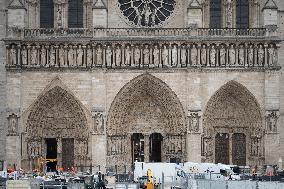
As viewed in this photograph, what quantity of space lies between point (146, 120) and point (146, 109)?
0.54m

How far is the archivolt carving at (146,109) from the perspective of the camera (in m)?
33.2

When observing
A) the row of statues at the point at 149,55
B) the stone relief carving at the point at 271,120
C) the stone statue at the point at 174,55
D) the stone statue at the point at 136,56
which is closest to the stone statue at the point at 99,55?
the row of statues at the point at 149,55

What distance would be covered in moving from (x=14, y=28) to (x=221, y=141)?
11311 mm

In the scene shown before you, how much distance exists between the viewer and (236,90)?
33.5 metres

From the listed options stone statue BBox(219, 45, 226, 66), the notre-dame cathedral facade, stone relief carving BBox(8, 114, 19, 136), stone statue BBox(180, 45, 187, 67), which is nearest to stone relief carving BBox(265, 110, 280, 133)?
the notre-dame cathedral facade

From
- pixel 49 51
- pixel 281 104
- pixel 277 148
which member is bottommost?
pixel 277 148

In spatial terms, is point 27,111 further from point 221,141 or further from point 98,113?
point 221,141

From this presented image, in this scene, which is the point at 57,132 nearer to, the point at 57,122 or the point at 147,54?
the point at 57,122

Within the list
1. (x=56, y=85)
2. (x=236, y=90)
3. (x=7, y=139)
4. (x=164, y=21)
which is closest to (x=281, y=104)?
(x=236, y=90)

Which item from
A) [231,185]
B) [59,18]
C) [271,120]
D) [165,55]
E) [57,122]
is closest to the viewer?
[231,185]

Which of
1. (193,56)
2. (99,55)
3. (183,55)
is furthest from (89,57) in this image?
(193,56)

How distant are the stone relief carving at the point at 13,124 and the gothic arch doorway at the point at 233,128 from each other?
28.9 ft

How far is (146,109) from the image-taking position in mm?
34344

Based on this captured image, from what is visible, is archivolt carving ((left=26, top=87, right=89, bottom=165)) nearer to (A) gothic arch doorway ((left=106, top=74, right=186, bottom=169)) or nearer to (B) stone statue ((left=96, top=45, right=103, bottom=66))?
(A) gothic arch doorway ((left=106, top=74, right=186, bottom=169))
